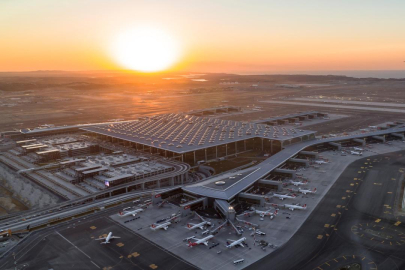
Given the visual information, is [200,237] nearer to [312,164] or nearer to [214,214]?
[214,214]

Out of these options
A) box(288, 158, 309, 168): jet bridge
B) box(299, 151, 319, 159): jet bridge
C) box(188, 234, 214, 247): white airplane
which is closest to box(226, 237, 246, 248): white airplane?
box(188, 234, 214, 247): white airplane

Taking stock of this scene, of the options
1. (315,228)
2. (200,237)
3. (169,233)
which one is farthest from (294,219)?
(169,233)

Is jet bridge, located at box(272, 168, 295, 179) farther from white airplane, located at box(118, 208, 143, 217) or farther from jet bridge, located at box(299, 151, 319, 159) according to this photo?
white airplane, located at box(118, 208, 143, 217)

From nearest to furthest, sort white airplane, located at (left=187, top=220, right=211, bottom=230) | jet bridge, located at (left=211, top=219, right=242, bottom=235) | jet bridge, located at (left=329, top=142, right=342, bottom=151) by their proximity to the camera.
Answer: jet bridge, located at (left=211, top=219, right=242, bottom=235) → white airplane, located at (left=187, top=220, right=211, bottom=230) → jet bridge, located at (left=329, top=142, right=342, bottom=151)

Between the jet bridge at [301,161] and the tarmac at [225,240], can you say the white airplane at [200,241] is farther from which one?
the jet bridge at [301,161]

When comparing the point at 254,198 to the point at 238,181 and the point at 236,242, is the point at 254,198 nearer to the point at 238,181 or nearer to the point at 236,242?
the point at 238,181
